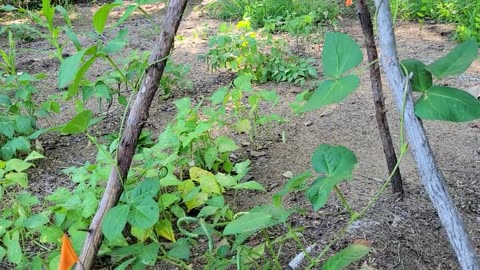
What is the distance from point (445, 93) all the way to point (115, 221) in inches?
34.8

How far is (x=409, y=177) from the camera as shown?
2453mm

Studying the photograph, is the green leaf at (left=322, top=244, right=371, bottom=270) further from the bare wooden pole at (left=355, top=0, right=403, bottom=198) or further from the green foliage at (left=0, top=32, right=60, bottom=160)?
the green foliage at (left=0, top=32, right=60, bottom=160)

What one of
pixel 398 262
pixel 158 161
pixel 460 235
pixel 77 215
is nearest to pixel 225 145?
pixel 158 161

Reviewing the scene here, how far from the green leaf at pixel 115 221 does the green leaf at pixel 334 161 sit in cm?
53

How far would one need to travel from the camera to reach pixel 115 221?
4.82 ft

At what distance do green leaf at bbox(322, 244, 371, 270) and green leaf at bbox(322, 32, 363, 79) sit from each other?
516 millimetres

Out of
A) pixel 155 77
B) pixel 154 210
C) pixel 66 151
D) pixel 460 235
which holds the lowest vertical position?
pixel 66 151

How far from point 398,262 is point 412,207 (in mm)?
356

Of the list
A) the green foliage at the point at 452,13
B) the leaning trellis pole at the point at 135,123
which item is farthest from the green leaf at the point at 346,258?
the green foliage at the point at 452,13

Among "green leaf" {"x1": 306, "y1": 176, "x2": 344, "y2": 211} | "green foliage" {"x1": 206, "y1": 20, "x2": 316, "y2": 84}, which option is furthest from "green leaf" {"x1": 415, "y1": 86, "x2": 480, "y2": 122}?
Answer: "green foliage" {"x1": 206, "y1": 20, "x2": 316, "y2": 84}

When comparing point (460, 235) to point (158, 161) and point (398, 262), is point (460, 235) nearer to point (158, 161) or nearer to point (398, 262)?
point (398, 262)

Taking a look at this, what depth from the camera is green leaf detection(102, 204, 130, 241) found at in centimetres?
144

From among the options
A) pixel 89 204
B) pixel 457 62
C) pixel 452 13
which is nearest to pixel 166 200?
pixel 89 204

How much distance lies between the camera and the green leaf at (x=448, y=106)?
1108 mm
